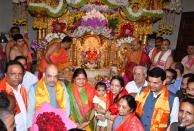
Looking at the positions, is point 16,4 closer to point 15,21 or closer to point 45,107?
point 15,21

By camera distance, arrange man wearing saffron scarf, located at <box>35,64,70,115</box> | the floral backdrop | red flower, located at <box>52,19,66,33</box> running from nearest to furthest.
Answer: man wearing saffron scarf, located at <box>35,64,70,115</box>, the floral backdrop, red flower, located at <box>52,19,66,33</box>

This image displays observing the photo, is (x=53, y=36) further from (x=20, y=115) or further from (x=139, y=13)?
(x=20, y=115)

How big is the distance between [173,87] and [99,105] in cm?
110

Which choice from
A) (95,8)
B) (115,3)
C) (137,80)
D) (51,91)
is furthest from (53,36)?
(51,91)

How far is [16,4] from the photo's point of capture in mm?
9477

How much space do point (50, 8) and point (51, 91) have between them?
19.0 ft

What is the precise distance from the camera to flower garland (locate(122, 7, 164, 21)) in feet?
28.3

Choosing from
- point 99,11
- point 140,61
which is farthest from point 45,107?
point 99,11

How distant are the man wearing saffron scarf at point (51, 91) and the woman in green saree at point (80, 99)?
9.3 inches

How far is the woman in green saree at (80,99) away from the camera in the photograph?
3580mm

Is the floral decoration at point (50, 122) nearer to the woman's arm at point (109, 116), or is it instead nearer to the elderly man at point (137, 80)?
the woman's arm at point (109, 116)

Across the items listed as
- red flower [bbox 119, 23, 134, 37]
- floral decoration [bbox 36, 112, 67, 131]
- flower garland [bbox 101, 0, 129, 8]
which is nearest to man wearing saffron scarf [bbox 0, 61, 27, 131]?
floral decoration [bbox 36, 112, 67, 131]

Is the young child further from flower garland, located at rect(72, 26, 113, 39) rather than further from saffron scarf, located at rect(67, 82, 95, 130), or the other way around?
flower garland, located at rect(72, 26, 113, 39)

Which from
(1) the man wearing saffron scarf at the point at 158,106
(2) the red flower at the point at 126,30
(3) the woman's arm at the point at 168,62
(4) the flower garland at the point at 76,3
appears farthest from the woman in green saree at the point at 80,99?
(2) the red flower at the point at 126,30
